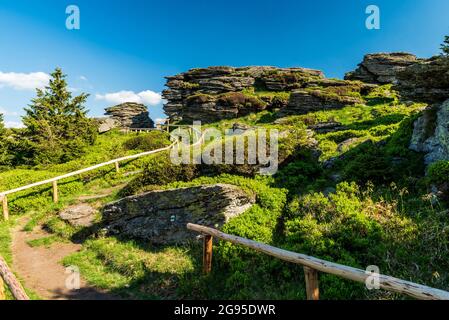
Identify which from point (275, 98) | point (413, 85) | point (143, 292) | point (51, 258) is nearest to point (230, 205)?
point (143, 292)

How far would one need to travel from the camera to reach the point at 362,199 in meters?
10.3

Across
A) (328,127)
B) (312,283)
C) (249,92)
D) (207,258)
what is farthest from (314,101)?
(312,283)

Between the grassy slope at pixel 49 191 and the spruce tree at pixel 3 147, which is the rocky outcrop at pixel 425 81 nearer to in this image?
the grassy slope at pixel 49 191

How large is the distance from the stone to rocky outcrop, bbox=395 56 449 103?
15901mm

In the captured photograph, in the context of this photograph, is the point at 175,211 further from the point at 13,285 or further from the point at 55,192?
the point at 55,192

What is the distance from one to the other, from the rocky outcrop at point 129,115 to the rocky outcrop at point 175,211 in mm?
41838

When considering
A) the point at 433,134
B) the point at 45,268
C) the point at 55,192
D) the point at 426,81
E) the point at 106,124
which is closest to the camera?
the point at 45,268

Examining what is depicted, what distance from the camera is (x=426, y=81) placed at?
1286 cm

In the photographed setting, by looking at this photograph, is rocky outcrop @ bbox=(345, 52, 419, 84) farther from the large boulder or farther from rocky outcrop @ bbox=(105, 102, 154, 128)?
rocky outcrop @ bbox=(105, 102, 154, 128)

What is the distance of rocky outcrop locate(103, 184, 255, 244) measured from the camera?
10977 mm

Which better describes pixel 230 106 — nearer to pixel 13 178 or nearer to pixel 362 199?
pixel 13 178

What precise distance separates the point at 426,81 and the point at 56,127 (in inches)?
1241

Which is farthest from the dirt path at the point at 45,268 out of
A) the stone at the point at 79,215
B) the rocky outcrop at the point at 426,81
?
the rocky outcrop at the point at 426,81

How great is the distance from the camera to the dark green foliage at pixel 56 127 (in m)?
27.1
